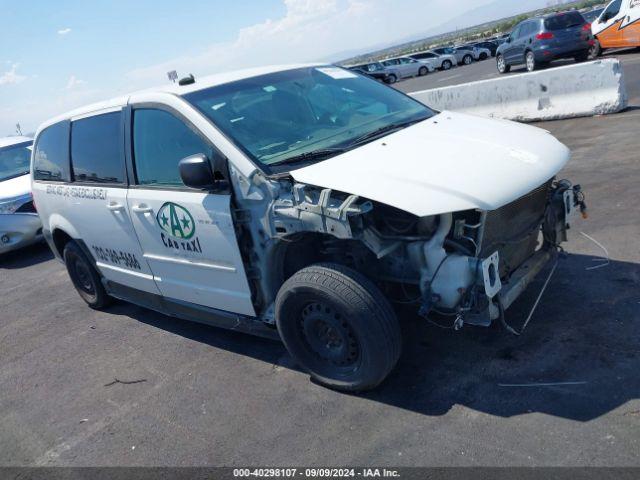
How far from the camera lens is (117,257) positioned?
4.90 metres

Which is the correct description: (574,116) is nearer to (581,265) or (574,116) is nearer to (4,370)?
(581,265)

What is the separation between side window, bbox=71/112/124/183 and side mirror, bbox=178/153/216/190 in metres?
1.15

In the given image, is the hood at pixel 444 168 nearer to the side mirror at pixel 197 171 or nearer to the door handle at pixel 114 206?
the side mirror at pixel 197 171

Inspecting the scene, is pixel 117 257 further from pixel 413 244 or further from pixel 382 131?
pixel 413 244

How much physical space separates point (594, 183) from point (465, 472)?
15.9 feet

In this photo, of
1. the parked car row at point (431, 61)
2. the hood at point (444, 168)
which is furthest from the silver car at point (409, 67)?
the hood at point (444, 168)

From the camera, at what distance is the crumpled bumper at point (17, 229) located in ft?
28.2

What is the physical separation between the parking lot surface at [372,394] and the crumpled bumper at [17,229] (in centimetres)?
376

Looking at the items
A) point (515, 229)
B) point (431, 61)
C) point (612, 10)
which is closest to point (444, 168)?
point (515, 229)

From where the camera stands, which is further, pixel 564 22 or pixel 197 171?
pixel 564 22

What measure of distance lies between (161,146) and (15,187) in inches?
243

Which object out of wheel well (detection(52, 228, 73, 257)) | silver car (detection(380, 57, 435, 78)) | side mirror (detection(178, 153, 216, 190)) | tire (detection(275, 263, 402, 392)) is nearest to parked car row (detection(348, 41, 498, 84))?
silver car (detection(380, 57, 435, 78))

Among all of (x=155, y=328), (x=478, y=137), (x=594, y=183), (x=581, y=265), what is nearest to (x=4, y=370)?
(x=155, y=328)

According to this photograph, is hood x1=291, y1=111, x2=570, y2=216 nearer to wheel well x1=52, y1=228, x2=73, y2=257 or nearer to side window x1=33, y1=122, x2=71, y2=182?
side window x1=33, y1=122, x2=71, y2=182
